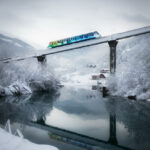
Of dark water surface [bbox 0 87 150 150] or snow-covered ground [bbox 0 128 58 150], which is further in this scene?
dark water surface [bbox 0 87 150 150]

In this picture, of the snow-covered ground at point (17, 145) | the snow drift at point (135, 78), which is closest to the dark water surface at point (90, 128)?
the snow-covered ground at point (17, 145)

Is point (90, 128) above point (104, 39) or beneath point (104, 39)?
beneath

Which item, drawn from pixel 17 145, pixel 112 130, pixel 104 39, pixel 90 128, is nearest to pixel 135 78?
pixel 104 39

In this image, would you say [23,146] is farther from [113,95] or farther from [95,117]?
[113,95]

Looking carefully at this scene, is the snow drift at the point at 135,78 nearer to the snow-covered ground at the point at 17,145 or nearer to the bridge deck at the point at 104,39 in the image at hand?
the bridge deck at the point at 104,39

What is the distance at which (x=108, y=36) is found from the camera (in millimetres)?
19078

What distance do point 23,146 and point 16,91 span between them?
67.2 feet

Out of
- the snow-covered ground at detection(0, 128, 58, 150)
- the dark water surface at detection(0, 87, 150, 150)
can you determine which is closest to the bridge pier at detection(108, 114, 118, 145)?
the dark water surface at detection(0, 87, 150, 150)

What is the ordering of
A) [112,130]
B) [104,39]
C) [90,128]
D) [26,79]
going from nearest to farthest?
[112,130]
[90,128]
[104,39]
[26,79]

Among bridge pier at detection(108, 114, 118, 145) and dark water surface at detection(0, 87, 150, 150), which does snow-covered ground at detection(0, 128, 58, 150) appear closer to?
dark water surface at detection(0, 87, 150, 150)

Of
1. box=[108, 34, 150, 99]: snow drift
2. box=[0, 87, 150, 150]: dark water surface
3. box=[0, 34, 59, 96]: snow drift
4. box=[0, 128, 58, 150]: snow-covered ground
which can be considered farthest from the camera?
box=[0, 34, 59, 96]: snow drift

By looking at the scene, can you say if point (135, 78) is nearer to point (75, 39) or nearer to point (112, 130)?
point (112, 130)

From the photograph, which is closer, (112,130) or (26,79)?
(112,130)

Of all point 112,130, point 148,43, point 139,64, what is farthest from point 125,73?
point 112,130
